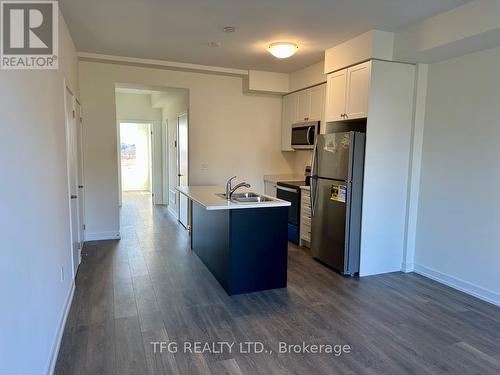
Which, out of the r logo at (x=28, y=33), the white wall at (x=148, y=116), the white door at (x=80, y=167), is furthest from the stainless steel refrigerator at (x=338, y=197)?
the white wall at (x=148, y=116)

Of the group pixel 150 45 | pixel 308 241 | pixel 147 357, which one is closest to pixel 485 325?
pixel 308 241

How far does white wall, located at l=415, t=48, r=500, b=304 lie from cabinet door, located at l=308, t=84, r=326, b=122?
1.48m

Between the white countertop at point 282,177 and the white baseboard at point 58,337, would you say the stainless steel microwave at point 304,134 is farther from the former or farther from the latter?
the white baseboard at point 58,337

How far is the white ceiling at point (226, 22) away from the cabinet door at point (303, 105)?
30.2 inches

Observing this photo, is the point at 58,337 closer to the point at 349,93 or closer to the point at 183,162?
the point at 349,93

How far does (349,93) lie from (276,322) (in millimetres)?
2722

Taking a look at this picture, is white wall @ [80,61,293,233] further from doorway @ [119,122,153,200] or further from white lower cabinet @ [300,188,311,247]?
doorway @ [119,122,153,200]

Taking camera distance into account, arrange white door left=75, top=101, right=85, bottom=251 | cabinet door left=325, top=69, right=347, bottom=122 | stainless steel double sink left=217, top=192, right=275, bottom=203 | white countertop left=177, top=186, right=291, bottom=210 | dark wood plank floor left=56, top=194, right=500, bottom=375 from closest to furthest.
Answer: dark wood plank floor left=56, top=194, right=500, bottom=375 < white countertop left=177, top=186, right=291, bottom=210 < stainless steel double sink left=217, top=192, right=275, bottom=203 < cabinet door left=325, top=69, right=347, bottom=122 < white door left=75, top=101, right=85, bottom=251

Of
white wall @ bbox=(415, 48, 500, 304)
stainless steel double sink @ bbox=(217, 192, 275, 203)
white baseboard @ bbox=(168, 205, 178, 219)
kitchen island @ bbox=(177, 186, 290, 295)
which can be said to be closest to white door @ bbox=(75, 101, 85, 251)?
kitchen island @ bbox=(177, 186, 290, 295)

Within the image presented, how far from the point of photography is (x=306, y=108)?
17.6ft

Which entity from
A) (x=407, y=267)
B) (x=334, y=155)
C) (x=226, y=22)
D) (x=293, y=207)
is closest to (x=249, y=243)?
(x=334, y=155)

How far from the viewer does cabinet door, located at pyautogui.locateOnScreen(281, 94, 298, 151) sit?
226 inches

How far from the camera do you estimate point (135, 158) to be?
1110 cm

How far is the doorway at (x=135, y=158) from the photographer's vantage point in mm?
10961
